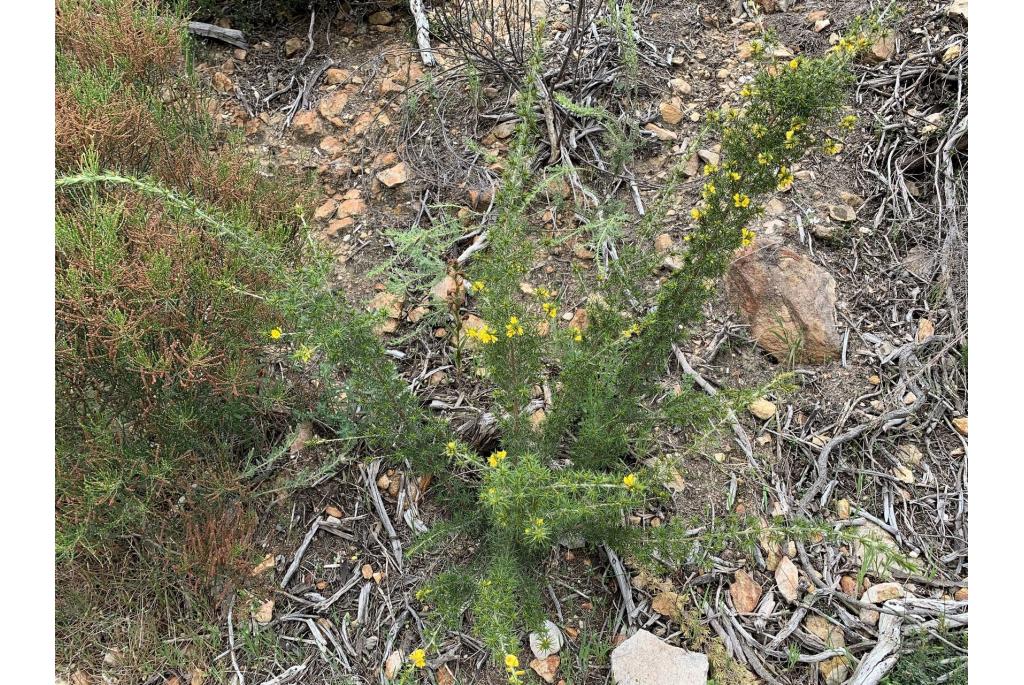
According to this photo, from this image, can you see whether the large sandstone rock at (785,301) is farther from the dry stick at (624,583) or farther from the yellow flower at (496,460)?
the yellow flower at (496,460)

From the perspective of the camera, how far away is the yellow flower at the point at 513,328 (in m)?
2.06

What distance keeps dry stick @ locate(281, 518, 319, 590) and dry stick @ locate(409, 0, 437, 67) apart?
2496 millimetres

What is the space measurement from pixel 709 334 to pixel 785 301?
0.34 meters

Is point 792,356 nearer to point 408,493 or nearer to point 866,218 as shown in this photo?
point 866,218

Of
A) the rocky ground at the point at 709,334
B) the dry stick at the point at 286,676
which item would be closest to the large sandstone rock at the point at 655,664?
the rocky ground at the point at 709,334

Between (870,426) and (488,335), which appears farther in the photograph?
(870,426)

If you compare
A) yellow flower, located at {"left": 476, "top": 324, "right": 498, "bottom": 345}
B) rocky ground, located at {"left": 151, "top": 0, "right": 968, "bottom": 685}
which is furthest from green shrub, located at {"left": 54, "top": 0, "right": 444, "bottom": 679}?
yellow flower, located at {"left": 476, "top": 324, "right": 498, "bottom": 345}

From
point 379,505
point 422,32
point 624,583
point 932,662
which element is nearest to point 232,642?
point 379,505

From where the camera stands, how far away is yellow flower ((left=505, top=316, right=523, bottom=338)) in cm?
206

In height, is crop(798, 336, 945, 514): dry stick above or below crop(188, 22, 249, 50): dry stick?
below

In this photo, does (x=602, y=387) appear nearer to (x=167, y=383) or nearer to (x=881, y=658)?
(x=881, y=658)

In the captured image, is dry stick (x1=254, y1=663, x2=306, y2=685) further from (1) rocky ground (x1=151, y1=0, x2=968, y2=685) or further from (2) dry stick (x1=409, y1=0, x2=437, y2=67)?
(2) dry stick (x1=409, y1=0, x2=437, y2=67)

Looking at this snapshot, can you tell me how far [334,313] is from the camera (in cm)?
216

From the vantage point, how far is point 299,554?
2.61m
